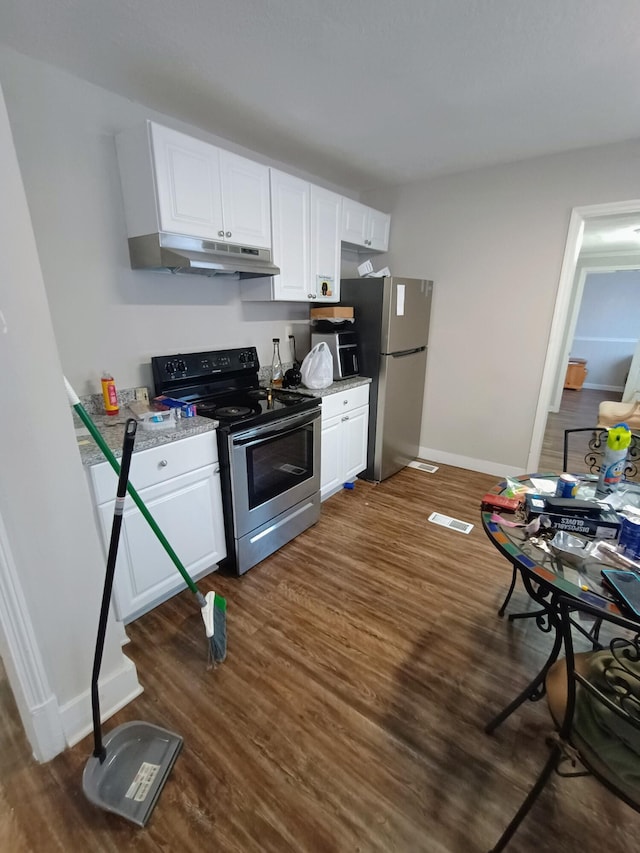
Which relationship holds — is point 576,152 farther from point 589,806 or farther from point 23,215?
point 589,806

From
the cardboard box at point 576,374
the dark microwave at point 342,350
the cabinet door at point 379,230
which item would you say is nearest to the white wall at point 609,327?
the cardboard box at point 576,374

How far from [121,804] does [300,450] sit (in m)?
1.72

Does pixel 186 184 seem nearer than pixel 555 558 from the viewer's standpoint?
No

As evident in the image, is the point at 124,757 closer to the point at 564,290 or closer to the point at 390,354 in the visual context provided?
the point at 390,354

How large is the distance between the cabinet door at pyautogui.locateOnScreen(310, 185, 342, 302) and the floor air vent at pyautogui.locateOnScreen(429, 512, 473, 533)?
6.09ft

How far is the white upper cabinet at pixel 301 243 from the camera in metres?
2.48

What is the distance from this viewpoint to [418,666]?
66.1 inches

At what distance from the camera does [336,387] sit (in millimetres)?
2818

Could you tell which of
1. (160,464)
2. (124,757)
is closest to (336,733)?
(124,757)

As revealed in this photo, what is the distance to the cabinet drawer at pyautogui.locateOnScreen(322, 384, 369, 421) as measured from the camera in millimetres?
2723

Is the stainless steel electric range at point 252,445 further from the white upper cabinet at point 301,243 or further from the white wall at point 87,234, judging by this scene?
the white upper cabinet at point 301,243

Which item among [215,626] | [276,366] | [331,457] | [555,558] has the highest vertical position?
[276,366]

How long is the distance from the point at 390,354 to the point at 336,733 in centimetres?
247

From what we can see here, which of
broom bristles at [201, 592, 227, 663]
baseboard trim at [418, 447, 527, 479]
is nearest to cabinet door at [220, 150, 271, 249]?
broom bristles at [201, 592, 227, 663]
